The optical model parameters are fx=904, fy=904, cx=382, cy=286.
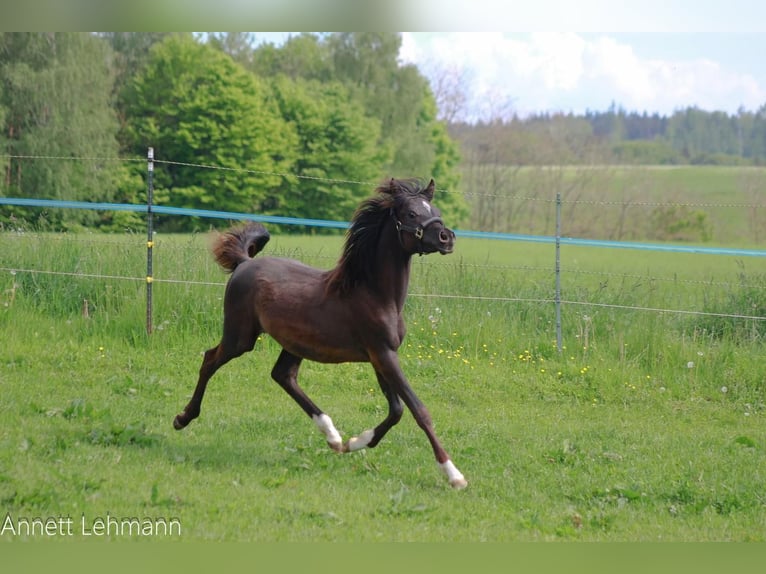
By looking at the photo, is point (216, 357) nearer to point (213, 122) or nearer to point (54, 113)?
point (54, 113)

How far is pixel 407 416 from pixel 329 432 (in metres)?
1.61

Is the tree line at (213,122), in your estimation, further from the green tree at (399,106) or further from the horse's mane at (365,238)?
the horse's mane at (365,238)

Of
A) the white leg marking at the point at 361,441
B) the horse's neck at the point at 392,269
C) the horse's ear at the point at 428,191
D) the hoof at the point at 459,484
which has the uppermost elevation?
the horse's ear at the point at 428,191

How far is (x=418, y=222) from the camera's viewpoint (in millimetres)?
6117

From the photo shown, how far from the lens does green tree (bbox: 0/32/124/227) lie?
3347 cm

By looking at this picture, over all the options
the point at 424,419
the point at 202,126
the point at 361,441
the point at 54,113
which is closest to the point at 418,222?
the point at 424,419

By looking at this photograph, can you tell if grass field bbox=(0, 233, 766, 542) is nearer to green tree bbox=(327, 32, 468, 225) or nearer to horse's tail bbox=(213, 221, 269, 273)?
horse's tail bbox=(213, 221, 269, 273)

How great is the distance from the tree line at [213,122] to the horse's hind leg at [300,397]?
22.0 m

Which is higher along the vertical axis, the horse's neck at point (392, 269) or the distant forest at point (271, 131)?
the distant forest at point (271, 131)

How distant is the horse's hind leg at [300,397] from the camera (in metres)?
6.77


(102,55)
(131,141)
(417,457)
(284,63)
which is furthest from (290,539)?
(284,63)

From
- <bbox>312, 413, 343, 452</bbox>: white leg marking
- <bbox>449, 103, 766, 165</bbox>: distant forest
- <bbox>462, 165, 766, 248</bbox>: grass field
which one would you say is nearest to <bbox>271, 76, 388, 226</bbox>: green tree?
<bbox>462, 165, 766, 248</bbox>: grass field

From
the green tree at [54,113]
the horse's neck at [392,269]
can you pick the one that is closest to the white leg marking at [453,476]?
the horse's neck at [392,269]

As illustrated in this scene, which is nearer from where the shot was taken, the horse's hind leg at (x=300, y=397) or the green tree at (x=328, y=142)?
the horse's hind leg at (x=300, y=397)
